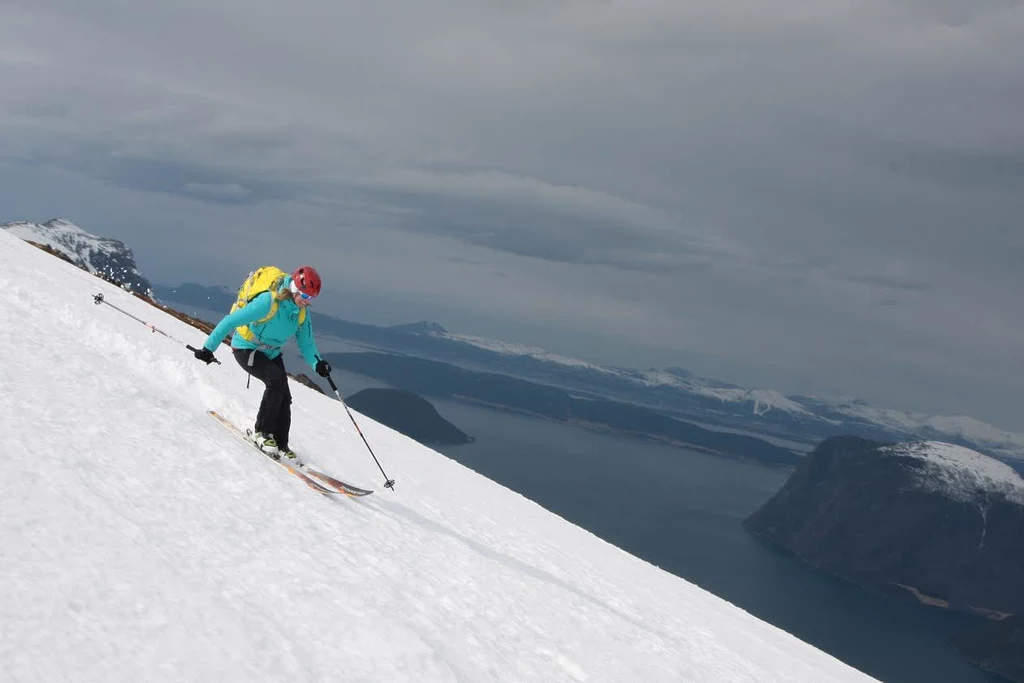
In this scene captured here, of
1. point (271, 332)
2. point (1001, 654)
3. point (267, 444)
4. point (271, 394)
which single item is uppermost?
point (271, 332)

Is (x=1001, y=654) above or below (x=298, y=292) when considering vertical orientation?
below

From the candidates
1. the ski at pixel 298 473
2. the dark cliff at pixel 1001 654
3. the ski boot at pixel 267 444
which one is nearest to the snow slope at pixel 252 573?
the ski at pixel 298 473

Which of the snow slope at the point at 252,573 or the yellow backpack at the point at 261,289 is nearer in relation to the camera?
the snow slope at the point at 252,573

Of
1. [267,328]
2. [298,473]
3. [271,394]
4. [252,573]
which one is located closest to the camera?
[252,573]

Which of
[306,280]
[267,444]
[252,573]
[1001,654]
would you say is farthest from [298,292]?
[1001,654]

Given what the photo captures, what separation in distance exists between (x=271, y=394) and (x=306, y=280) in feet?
6.48

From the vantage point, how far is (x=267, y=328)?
9.95 metres

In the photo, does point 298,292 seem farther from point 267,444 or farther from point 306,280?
point 267,444

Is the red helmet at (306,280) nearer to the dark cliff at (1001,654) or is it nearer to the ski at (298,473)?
the ski at (298,473)

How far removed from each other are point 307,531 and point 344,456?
557 centimetres

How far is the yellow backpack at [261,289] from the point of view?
9.71 meters

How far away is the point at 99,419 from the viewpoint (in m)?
8.03

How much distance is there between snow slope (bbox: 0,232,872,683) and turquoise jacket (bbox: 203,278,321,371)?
4.51 ft

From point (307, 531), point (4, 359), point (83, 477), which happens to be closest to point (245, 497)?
point (307, 531)
